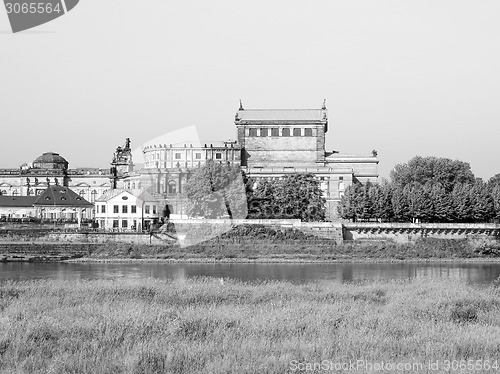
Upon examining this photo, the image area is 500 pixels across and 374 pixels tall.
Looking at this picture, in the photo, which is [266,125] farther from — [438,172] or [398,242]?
[398,242]

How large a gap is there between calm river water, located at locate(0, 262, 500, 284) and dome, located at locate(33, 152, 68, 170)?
213 feet

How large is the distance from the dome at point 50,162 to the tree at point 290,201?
177ft

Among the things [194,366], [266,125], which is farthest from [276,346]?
[266,125]

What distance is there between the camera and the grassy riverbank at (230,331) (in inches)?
569

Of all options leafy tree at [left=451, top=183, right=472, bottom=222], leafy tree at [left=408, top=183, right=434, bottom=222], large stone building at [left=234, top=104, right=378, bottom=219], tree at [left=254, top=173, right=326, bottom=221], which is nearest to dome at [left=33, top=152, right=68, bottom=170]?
large stone building at [left=234, top=104, right=378, bottom=219]

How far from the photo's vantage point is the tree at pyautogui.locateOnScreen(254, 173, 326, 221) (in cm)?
6500

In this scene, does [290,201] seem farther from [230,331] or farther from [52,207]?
[230,331]

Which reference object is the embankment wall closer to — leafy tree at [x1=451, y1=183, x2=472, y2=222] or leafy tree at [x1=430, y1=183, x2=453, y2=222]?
leafy tree at [x1=451, y1=183, x2=472, y2=222]

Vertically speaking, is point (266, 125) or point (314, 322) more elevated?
point (266, 125)

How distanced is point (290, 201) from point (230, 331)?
1907 inches

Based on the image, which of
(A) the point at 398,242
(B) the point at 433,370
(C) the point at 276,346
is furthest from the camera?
(A) the point at 398,242

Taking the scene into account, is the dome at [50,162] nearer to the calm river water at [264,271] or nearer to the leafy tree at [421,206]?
the leafy tree at [421,206]

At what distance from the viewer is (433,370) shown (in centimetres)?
1379

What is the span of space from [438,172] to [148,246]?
40.1m
